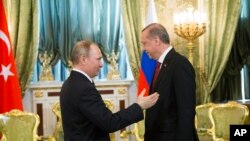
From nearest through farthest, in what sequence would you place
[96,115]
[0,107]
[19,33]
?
[96,115] < [0,107] < [19,33]

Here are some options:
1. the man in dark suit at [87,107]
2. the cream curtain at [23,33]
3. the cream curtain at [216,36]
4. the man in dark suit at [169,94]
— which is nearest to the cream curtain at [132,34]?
the cream curtain at [216,36]

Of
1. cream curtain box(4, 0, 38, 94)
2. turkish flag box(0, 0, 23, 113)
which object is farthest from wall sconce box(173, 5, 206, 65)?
turkish flag box(0, 0, 23, 113)

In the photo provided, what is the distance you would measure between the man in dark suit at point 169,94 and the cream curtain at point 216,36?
3.58m

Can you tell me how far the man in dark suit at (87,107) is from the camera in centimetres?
246

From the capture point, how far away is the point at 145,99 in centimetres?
256

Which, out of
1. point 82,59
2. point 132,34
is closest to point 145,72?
point 132,34

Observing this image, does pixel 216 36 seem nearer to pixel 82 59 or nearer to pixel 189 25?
pixel 189 25

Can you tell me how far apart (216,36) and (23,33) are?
9.18 feet

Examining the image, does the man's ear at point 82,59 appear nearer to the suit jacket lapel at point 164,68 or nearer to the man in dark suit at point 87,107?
the man in dark suit at point 87,107

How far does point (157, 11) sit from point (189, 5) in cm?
48

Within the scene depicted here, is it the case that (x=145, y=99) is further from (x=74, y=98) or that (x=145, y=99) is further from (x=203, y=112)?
(x=203, y=112)

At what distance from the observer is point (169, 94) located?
2.70 meters

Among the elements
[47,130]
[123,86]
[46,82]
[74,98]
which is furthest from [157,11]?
[74,98]

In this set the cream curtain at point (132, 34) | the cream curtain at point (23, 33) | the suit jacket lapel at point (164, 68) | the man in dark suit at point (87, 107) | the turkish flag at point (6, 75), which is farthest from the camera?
the cream curtain at point (132, 34)
